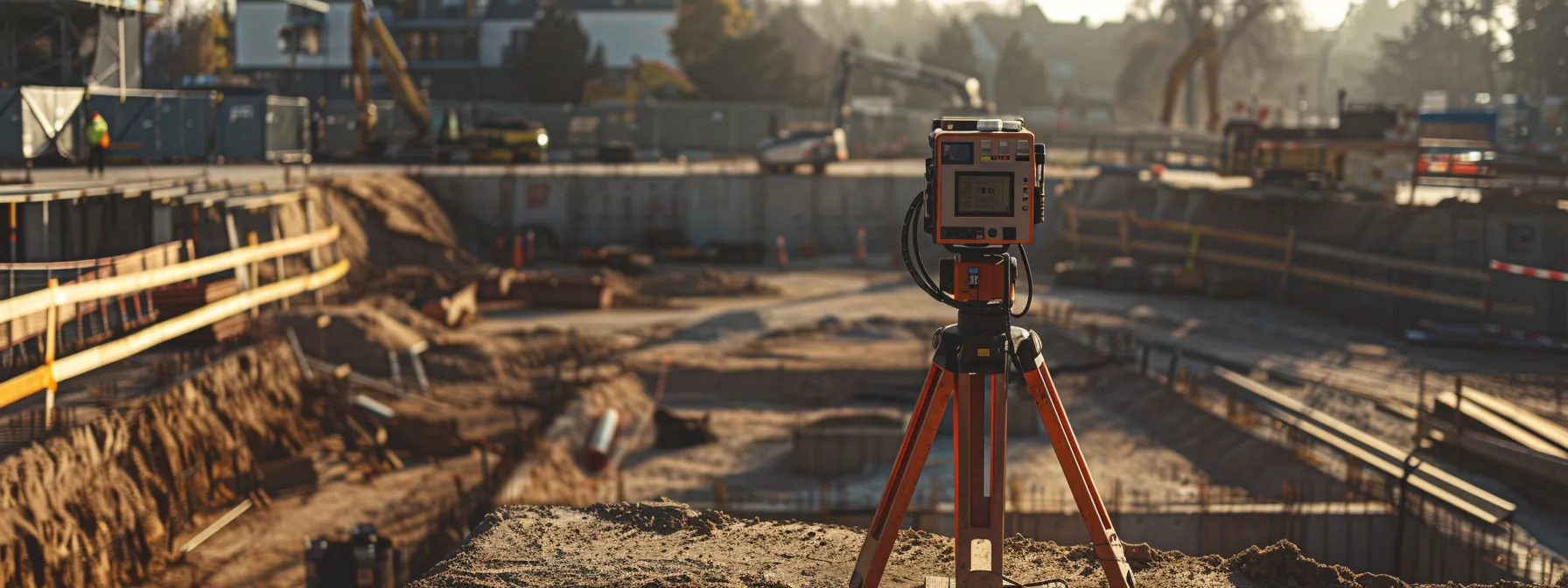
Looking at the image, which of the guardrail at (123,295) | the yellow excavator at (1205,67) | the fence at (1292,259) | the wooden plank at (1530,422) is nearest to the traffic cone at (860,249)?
the fence at (1292,259)

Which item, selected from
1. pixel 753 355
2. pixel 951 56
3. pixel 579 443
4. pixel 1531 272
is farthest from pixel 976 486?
pixel 951 56

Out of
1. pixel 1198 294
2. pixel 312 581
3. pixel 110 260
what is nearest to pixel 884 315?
pixel 1198 294

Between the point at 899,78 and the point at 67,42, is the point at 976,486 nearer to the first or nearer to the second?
the point at 67,42

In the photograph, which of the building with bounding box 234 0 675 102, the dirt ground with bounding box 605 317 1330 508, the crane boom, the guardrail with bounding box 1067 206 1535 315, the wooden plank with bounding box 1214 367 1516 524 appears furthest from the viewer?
the building with bounding box 234 0 675 102

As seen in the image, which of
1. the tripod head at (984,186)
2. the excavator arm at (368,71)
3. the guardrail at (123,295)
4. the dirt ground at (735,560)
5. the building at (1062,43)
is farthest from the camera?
the building at (1062,43)

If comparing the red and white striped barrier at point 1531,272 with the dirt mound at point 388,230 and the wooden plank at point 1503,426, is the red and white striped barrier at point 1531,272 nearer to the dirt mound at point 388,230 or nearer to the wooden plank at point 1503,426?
the wooden plank at point 1503,426

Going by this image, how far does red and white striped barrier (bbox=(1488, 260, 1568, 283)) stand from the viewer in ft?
88.6

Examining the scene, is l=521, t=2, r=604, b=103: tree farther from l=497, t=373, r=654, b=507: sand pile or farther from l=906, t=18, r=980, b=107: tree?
l=497, t=373, r=654, b=507: sand pile

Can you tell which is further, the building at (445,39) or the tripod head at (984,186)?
the building at (445,39)

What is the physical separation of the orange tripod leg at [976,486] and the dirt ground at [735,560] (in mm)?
958

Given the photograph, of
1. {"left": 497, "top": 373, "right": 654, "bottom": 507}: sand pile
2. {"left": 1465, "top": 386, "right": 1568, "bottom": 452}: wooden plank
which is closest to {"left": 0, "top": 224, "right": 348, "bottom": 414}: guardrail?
{"left": 497, "top": 373, "right": 654, "bottom": 507}: sand pile

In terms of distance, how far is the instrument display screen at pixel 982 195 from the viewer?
21.1ft

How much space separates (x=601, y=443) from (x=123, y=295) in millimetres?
6621

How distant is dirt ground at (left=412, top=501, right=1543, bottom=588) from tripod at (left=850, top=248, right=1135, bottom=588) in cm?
98
